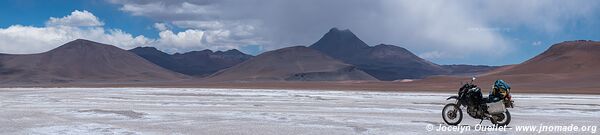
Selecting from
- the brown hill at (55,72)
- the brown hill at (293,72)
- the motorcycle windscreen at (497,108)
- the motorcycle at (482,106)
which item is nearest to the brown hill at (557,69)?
the brown hill at (293,72)

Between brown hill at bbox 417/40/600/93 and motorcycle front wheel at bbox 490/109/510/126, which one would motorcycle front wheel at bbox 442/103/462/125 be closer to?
motorcycle front wheel at bbox 490/109/510/126

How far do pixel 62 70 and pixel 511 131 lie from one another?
608 feet

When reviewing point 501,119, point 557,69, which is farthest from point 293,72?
point 501,119

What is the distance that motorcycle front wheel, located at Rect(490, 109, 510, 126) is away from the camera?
51.2 ft

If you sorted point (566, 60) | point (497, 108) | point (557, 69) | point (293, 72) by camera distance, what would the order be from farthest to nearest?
1. point (293, 72)
2. point (566, 60)
3. point (557, 69)
4. point (497, 108)

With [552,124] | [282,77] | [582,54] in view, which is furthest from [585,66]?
[552,124]

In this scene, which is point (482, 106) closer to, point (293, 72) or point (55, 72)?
point (293, 72)

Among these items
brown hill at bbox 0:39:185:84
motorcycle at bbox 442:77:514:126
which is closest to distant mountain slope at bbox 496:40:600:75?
brown hill at bbox 0:39:185:84

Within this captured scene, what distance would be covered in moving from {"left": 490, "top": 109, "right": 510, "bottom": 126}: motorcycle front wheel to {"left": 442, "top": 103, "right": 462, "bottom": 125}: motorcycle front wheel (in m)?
0.80

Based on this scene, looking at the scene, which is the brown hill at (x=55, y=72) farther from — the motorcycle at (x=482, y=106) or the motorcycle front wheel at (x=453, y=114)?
the motorcycle at (x=482, y=106)

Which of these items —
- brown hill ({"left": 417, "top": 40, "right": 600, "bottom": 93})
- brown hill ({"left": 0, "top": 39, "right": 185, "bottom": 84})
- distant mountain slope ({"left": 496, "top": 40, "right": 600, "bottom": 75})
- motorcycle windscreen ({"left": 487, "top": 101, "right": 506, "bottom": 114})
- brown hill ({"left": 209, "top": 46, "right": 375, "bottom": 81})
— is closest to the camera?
motorcycle windscreen ({"left": 487, "top": 101, "right": 506, "bottom": 114})

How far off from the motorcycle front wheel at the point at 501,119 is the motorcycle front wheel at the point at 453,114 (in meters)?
0.80

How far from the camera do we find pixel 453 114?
16.2 metres

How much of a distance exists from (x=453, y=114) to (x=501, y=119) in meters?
1.10
